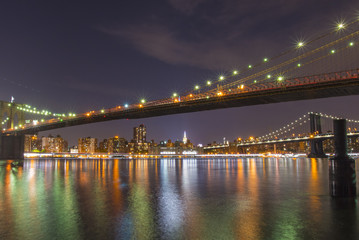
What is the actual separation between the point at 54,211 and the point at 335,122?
12.2m

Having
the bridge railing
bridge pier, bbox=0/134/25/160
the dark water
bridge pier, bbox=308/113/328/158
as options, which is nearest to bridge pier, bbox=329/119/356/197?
the dark water

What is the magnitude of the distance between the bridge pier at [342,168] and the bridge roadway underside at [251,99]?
73.9ft

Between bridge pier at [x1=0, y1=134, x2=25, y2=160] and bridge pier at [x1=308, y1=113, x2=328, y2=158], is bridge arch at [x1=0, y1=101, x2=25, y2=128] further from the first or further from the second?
bridge pier at [x1=308, y1=113, x2=328, y2=158]

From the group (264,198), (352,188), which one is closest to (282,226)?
(264,198)

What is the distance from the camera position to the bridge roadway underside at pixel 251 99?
1329 inches

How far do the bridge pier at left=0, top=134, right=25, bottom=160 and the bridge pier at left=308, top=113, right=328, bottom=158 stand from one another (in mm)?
91411

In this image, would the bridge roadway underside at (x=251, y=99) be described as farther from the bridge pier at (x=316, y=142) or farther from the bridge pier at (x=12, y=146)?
the bridge pier at (x=316, y=142)

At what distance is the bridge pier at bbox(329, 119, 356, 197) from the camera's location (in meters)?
12.5

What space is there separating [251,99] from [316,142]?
7755 cm

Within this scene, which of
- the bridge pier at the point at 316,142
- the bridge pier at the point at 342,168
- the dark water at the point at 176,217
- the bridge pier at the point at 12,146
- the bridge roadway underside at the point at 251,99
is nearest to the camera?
the dark water at the point at 176,217

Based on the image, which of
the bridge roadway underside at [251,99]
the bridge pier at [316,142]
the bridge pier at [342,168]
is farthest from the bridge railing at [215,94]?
the bridge pier at [316,142]

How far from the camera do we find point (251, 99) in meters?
41.1

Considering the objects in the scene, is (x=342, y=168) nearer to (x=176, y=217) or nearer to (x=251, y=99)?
(x=176, y=217)

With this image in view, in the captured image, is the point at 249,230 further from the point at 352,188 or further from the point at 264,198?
the point at 352,188
